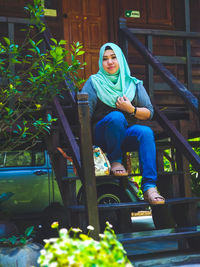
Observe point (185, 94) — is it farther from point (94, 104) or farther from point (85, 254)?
point (85, 254)

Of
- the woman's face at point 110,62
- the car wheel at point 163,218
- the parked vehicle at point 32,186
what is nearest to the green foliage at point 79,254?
the woman's face at point 110,62

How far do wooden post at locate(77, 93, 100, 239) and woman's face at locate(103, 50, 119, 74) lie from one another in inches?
36.0

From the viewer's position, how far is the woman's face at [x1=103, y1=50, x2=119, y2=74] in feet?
12.8

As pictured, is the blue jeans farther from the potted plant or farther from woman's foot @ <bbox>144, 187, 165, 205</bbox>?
the potted plant

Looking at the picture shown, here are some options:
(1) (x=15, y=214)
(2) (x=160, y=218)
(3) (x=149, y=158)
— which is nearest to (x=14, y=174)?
(1) (x=15, y=214)

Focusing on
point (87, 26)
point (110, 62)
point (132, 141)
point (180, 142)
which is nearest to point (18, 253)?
point (132, 141)

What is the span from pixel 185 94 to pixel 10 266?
87.4 inches

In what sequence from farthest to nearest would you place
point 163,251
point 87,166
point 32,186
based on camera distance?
point 32,186
point 163,251
point 87,166

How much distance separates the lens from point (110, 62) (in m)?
3.89

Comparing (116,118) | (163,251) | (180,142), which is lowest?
(163,251)

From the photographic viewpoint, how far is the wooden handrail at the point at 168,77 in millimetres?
3672

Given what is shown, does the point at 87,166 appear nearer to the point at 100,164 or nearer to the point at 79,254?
the point at 100,164

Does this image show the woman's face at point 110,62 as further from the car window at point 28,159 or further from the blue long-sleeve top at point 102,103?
the car window at point 28,159

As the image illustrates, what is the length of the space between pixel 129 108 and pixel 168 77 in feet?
2.28
